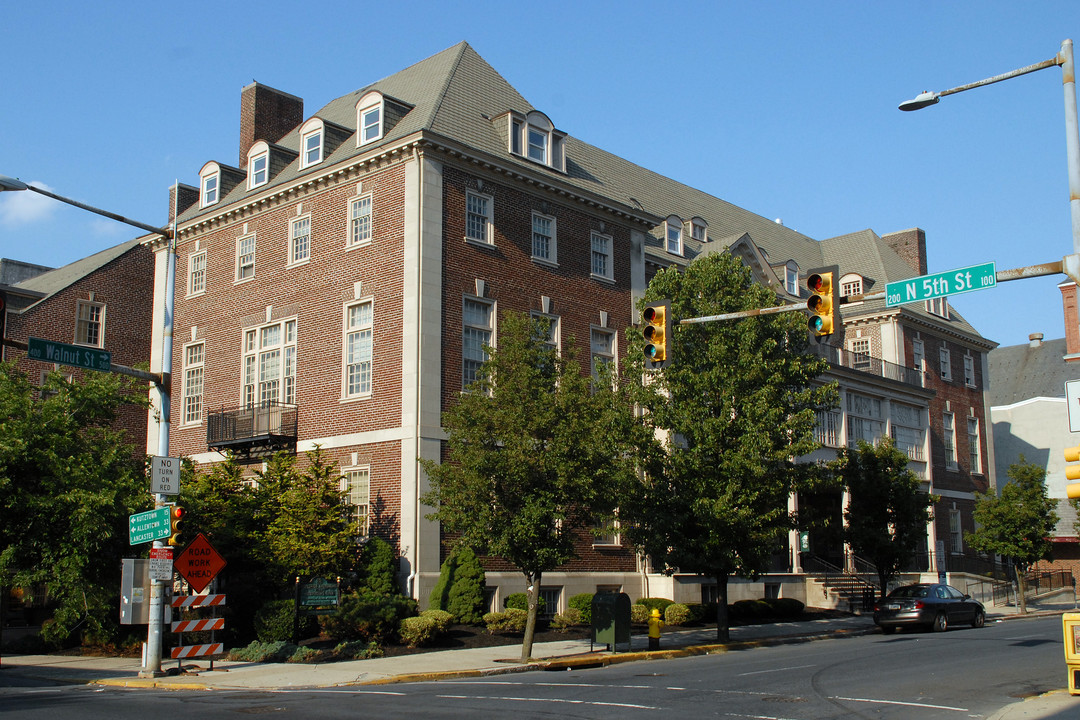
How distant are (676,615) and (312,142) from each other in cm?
1892

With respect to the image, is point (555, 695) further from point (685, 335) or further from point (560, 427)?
point (685, 335)

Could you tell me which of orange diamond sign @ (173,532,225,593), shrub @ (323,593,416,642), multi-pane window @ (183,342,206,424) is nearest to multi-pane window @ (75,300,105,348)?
multi-pane window @ (183,342,206,424)

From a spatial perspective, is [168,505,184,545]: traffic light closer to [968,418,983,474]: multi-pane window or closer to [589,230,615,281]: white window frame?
[589,230,615,281]: white window frame

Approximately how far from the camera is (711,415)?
27.4 meters

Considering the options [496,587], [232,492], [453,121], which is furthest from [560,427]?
[453,121]

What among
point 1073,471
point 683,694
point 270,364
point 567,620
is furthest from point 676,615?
point 1073,471

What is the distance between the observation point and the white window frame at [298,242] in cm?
3309

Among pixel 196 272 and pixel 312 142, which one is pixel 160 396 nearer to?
pixel 312 142

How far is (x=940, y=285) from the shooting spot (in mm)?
14727

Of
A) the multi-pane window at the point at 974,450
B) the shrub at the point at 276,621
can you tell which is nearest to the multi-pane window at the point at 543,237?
the shrub at the point at 276,621

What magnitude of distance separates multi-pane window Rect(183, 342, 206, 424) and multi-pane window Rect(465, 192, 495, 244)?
37.4ft

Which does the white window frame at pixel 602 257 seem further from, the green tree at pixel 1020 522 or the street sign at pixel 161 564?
the green tree at pixel 1020 522

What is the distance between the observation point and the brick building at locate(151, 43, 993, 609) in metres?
29.1

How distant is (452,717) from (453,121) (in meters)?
22.3
